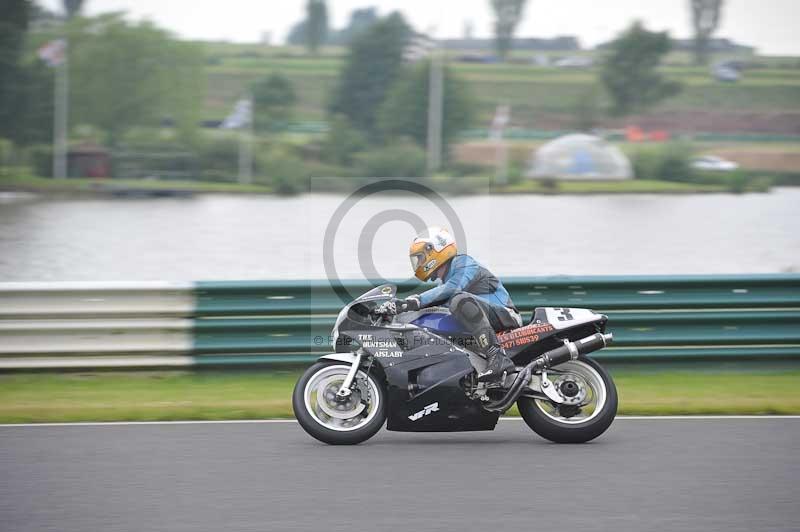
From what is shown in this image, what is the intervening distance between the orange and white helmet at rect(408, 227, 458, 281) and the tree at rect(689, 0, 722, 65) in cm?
1955

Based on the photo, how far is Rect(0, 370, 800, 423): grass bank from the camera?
8.24 m

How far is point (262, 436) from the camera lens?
729 centimetres

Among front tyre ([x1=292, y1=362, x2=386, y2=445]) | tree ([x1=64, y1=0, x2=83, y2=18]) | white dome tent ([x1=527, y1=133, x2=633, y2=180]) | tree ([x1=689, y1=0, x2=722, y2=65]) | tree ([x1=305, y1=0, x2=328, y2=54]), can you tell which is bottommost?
front tyre ([x1=292, y1=362, x2=386, y2=445])

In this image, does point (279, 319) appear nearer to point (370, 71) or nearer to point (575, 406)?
point (575, 406)

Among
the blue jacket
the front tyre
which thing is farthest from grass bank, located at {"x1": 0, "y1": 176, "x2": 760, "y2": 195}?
the front tyre

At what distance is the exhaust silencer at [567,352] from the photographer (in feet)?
23.2

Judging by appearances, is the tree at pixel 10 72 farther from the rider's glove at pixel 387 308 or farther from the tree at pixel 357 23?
the rider's glove at pixel 387 308

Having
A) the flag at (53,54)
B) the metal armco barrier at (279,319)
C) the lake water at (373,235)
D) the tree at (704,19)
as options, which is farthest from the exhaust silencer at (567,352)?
the flag at (53,54)

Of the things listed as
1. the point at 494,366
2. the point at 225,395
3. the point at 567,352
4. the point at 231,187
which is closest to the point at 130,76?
the point at 231,187

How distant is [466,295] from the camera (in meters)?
7.04

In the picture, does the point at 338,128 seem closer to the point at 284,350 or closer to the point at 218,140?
the point at 218,140

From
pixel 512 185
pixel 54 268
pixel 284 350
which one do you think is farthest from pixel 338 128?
pixel 284 350

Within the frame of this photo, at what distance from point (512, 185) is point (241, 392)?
16.1m

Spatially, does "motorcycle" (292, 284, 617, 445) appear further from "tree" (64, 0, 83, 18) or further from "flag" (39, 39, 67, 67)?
"tree" (64, 0, 83, 18)
